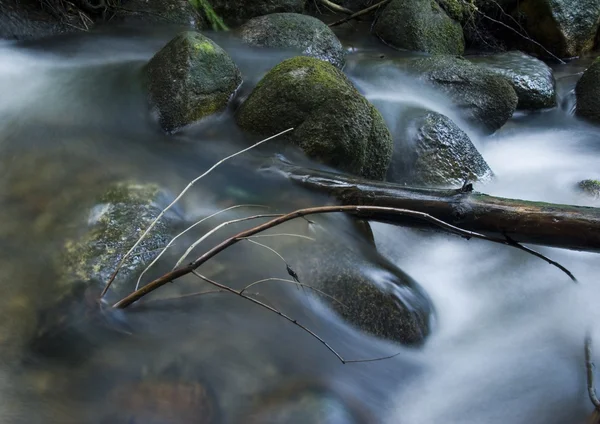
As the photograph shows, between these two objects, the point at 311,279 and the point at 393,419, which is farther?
the point at 311,279

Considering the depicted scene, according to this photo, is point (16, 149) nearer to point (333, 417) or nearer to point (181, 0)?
point (333, 417)

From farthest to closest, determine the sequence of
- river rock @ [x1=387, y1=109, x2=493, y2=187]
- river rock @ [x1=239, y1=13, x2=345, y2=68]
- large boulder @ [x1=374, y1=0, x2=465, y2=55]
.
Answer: large boulder @ [x1=374, y1=0, x2=465, y2=55] → river rock @ [x1=239, y1=13, x2=345, y2=68] → river rock @ [x1=387, y1=109, x2=493, y2=187]

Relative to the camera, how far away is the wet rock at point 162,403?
2018mm

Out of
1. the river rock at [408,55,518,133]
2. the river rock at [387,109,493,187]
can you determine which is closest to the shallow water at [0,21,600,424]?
the river rock at [387,109,493,187]

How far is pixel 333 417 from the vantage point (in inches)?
84.3

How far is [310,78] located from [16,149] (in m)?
2.24

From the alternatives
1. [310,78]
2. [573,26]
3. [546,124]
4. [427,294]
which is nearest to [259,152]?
[310,78]

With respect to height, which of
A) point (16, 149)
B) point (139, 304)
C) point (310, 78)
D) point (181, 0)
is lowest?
point (139, 304)

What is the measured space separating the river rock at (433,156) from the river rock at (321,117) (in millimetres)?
555

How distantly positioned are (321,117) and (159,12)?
3628 mm

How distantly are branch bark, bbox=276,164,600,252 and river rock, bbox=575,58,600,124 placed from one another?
171 inches

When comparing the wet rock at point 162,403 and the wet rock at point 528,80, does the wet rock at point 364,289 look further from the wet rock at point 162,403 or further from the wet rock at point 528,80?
the wet rock at point 528,80

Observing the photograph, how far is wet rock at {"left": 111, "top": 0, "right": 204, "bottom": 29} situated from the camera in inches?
241

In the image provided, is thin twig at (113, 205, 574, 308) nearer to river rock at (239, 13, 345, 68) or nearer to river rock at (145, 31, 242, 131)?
river rock at (145, 31, 242, 131)
